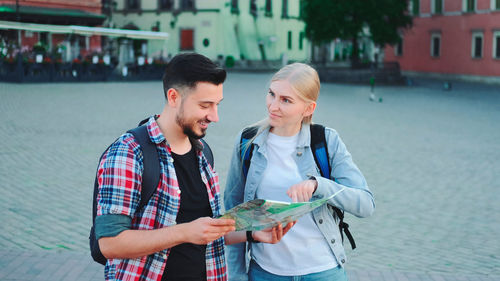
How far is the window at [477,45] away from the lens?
42.1 m

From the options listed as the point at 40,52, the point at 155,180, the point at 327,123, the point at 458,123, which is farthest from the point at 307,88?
the point at 40,52

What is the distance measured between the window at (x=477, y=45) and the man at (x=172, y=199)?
139ft

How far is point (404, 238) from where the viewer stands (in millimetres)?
6785

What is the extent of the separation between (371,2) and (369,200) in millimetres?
36293

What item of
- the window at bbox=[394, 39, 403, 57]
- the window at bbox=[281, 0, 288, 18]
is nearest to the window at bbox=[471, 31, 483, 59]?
the window at bbox=[394, 39, 403, 57]

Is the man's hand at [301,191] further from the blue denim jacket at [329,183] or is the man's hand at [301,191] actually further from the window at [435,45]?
the window at [435,45]

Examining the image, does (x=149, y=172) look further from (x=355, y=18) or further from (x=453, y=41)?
(x=453, y=41)

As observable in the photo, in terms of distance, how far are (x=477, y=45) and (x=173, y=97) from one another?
4327cm

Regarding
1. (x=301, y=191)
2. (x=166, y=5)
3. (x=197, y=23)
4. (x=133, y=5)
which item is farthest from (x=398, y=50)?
(x=301, y=191)

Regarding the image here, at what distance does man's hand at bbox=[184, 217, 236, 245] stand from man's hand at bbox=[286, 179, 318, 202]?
456mm

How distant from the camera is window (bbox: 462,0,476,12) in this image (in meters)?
43.1

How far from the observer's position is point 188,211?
2.44m

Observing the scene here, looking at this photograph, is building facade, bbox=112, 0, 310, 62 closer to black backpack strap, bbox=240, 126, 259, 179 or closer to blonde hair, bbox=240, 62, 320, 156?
black backpack strap, bbox=240, 126, 259, 179

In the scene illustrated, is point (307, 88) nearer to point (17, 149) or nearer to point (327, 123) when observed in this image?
point (17, 149)
